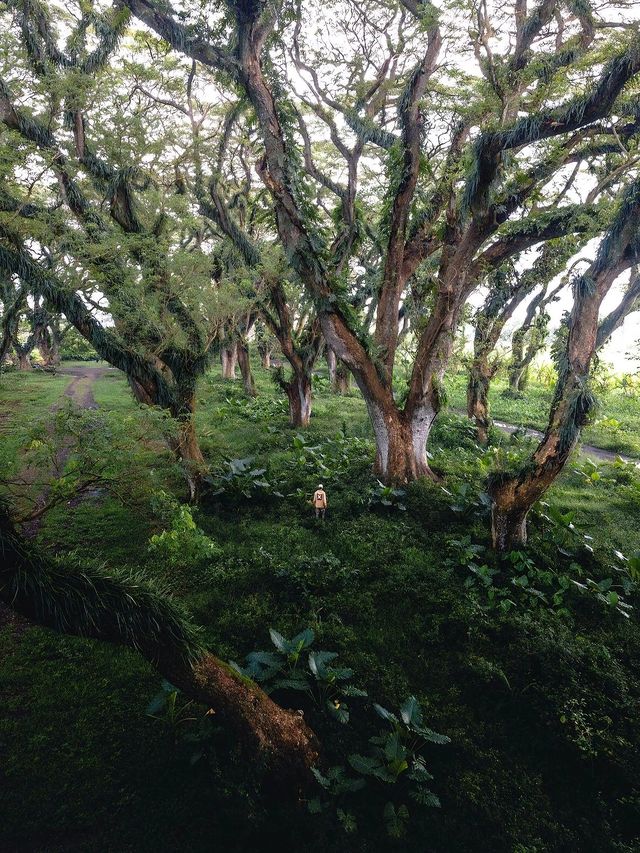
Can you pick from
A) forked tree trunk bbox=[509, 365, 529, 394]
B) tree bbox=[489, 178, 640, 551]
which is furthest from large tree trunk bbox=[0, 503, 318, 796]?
forked tree trunk bbox=[509, 365, 529, 394]

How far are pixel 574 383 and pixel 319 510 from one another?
4.57 meters

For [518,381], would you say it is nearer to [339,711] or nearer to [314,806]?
[339,711]

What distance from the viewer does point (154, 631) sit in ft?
9.98

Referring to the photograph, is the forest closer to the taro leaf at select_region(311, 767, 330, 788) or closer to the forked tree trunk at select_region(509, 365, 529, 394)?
the taro leaf at select_region(311, 767, 330, 788)

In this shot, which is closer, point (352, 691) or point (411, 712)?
point (411, 712)

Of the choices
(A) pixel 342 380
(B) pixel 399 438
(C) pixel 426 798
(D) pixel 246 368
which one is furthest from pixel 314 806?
(A) pixel 342 380

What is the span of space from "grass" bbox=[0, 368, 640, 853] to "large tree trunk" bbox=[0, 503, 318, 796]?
0.43 m

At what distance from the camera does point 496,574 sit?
21.1 feet

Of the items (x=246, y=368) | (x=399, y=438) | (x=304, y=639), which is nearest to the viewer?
(x=304, y=639)

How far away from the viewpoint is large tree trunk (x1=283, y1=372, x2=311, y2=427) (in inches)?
542

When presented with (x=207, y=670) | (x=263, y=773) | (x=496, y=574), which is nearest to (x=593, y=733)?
(x=496, y=574)

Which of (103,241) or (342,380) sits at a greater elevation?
(103,241)

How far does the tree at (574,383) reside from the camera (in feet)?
18.0

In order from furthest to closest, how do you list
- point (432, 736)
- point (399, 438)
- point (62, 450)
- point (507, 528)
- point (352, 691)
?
point (62, 450) → point (399, 438) → point (507, 528) → point (352, 691) → point (432, 736)
